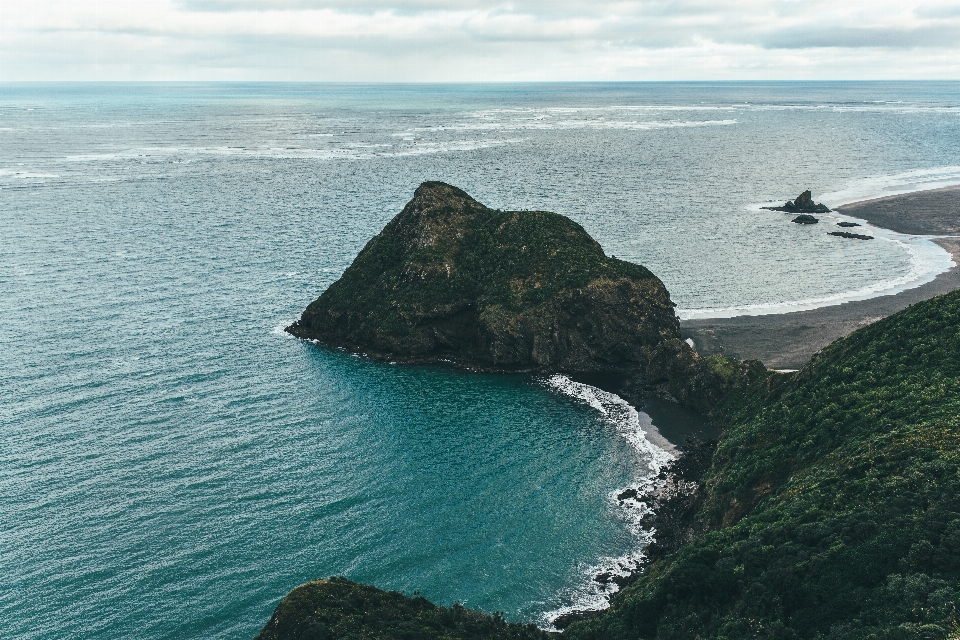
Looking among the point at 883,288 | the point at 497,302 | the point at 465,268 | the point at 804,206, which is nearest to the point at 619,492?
the point at 497,302

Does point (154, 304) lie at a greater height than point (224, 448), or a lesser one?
greater

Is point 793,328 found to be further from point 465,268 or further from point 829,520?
point 829,520

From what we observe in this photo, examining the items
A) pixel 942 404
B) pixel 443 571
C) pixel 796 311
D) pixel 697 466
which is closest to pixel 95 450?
pixel 443 571

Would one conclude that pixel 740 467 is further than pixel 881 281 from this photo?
No

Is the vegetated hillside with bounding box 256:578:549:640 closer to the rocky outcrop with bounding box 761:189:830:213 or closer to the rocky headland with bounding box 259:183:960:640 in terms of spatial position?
the rocky headland with bounding box 259:183:960:640

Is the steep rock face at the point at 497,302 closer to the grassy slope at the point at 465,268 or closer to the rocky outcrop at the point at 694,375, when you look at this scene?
the grassy slope at the point at 465,268

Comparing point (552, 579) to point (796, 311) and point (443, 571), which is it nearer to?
point (443, 571)
